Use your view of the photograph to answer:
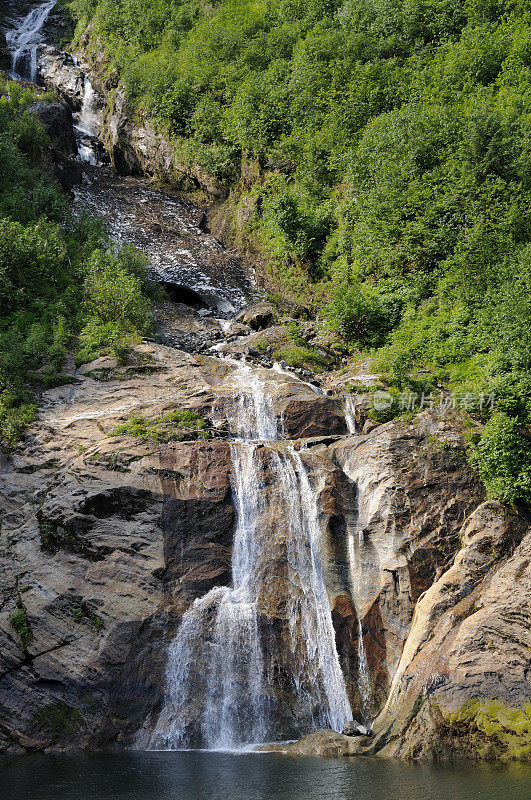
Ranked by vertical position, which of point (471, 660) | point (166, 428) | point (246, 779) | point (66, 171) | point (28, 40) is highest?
point (28, 40)

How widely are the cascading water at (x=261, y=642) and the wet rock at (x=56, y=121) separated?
24644mm

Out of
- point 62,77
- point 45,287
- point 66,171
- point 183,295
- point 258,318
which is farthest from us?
point 62,77

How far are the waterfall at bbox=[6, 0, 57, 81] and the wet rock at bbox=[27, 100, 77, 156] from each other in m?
13.1

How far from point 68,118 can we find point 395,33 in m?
18.0

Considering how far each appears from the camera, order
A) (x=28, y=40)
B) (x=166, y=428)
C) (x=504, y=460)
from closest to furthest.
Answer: (x=504, y=460)
(x=166, y=428)
(x=28, y=40)

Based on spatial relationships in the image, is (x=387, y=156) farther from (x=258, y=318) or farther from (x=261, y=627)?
(x=261, y=627)

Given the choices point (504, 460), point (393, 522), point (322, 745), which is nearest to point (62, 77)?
point (393, 522)

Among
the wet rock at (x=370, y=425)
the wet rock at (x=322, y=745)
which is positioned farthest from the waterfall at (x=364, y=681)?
the wet rock at (x=370, y=425)

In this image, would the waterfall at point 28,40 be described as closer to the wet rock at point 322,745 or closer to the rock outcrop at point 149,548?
the rock outcrop at point 149,548

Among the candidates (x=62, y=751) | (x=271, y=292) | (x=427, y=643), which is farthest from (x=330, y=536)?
(x=271, y=292)

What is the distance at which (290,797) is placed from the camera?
29.9ft

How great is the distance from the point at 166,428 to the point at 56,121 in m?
23.8

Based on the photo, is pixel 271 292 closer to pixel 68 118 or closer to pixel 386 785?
pixel 68 118

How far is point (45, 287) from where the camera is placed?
889 inches
